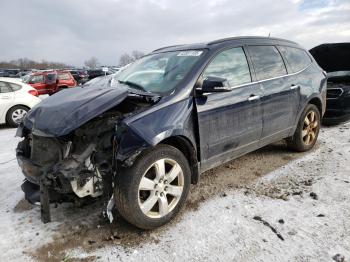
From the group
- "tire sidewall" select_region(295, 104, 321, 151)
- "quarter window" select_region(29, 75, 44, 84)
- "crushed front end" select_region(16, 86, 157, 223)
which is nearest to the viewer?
"crushed front end" select_region(16, 86, 157, 223)

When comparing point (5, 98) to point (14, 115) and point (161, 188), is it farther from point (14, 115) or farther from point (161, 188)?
point (161, 188)

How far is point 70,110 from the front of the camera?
3090 millimetres

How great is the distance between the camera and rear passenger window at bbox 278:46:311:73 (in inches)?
193

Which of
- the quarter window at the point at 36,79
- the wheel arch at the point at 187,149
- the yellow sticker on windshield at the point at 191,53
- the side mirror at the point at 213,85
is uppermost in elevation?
the yellow sticker on windshield at the point at 191,53

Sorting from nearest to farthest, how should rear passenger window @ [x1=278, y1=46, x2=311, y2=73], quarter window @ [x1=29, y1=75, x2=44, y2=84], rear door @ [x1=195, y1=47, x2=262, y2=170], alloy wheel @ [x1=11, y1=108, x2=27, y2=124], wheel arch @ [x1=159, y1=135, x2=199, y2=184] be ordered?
wheel arch @ [x1=159, y1=135, x2=199, y2=184]
rear door @ [x1=195, y1=47, x2=262, y2=170]
rear passenger window @ [x1=278, y1=46, x2=311, y2=73]
alloy wheel @ [x1=11, y1=108, x2=27, y2=124]
quarter window @ [x1=29, y1=75, x2=44, y2=84]

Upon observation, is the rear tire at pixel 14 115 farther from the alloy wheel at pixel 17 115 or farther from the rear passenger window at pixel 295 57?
the rear passenger window at pixel 295 57

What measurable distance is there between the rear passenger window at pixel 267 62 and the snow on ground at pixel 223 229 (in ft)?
4.46

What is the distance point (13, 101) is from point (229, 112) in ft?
24.2

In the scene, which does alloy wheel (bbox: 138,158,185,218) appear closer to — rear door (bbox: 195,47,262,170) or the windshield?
rear door (bbox: 195,47,262,170)

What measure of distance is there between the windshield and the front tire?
2.45 ft

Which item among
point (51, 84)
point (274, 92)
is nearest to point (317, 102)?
point (274, 92)

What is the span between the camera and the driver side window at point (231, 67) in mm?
3737

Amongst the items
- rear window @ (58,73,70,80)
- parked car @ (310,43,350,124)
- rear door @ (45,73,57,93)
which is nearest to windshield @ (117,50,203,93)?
parked car @ (310,43,350,124)

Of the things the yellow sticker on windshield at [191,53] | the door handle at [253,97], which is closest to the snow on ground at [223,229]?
the door handle at [253,97]
